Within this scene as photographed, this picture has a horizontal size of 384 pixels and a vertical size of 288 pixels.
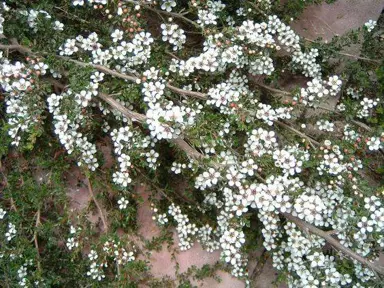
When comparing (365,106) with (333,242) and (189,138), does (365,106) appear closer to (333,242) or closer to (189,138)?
(333,242)

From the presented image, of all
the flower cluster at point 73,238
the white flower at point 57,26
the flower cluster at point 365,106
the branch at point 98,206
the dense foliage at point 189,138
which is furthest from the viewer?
the branch at point 98,206

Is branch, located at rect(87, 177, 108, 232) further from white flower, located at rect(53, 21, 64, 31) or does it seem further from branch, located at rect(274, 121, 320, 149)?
branch, located at rect(274, 121, 320, 149)

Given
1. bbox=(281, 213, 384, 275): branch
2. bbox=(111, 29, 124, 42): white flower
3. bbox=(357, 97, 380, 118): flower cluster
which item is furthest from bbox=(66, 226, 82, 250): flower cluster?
bbox=(357, 97, 380, 118): flower cluster

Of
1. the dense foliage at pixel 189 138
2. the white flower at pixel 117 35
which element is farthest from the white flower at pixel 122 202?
the white flower at pixel 117 35

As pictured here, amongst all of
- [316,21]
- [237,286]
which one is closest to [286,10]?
[316,21]

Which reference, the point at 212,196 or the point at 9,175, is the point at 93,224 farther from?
the point at 212,196

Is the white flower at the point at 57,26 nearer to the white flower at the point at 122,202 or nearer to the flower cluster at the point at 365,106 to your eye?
the white flower at the point at 122,202

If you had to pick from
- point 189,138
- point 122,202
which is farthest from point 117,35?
point 122,202

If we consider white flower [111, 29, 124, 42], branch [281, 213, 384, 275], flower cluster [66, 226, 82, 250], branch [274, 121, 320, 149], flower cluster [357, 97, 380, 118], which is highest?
white flower [111, 29, 124, 42]
